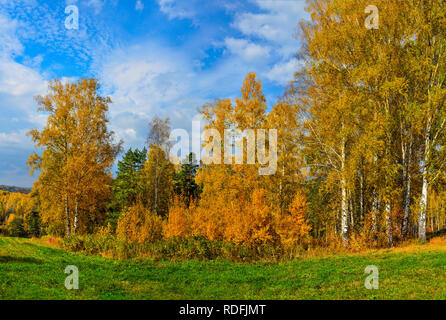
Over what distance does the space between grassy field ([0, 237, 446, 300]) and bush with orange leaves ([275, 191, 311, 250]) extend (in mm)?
1686

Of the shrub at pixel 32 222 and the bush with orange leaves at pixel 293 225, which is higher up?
the bush with orange leaves at pixel 293 225

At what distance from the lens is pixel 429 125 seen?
17.8 m

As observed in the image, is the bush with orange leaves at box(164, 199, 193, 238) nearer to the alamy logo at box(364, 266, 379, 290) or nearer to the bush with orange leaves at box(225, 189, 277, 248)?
the bush with orange leaves at box(225, 189, 277, 248)

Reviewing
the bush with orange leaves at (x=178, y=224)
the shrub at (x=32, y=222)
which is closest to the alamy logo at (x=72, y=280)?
the bush with orange leaves at (x=178, y=224)

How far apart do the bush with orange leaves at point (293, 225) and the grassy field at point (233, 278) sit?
169 cm

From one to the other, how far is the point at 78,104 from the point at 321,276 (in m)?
21.7

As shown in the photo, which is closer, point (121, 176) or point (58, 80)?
point (58, 80)

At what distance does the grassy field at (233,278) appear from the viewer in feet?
27.9

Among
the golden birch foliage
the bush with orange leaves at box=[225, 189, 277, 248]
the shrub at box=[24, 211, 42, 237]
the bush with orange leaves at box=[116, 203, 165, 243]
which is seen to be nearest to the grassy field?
the bush with orange leaves at box=[225, 189, 277, 248]

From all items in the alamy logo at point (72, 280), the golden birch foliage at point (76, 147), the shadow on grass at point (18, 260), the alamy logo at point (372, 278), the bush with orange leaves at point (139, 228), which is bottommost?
the shadow on grass at point (18, 260)

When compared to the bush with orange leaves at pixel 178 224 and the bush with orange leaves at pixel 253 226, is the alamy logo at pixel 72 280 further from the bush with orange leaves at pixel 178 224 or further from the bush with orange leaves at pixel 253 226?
the bush with orange leaves at pixel 253 226
